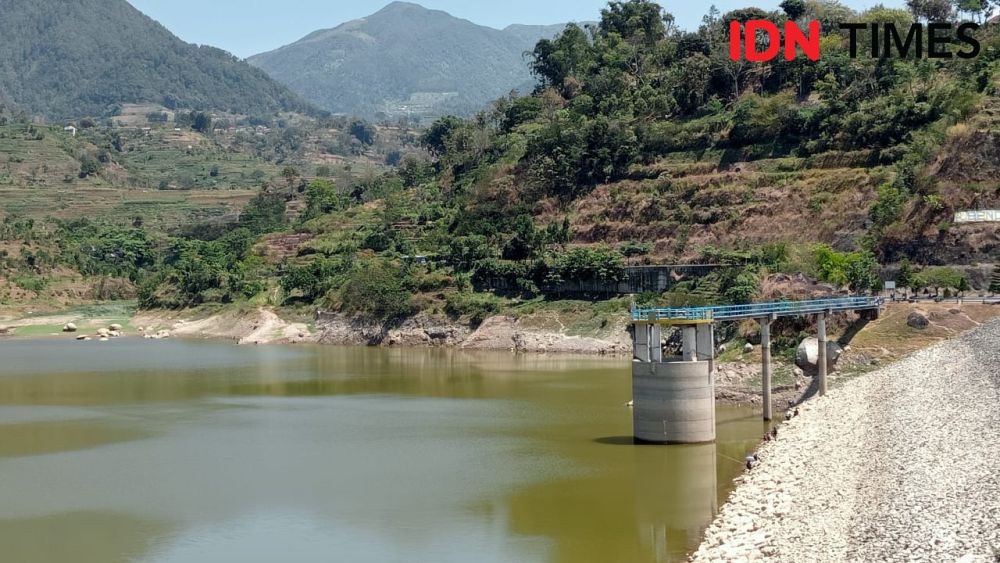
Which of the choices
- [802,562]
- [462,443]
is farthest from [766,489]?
[462,443]

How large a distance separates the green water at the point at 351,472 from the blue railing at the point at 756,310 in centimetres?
454

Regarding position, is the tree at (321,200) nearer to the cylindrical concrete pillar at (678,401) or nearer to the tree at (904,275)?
the tree at (904,275)

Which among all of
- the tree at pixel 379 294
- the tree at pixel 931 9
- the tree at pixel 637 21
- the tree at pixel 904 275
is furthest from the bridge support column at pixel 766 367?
the tree at pixel 637 21

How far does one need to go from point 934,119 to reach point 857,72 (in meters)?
13.3

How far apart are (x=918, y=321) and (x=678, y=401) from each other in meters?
15.7

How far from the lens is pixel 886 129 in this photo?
86188mm

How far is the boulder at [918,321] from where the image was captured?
169ft

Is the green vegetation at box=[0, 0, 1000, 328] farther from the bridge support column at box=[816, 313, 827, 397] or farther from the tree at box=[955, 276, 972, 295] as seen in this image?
the bridge support column at box=[816, 313, 827, 397]

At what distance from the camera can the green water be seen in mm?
31297

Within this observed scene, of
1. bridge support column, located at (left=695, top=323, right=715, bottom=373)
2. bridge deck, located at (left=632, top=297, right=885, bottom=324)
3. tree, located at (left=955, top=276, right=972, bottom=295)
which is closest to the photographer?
bridge support column, located at (left=695, top=323, right=715, bottom=373)

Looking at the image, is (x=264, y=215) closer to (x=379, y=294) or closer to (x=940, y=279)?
(x=379, y=294)

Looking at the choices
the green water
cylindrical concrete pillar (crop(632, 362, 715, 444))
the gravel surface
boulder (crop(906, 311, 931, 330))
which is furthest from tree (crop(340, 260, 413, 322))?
cylindrical concrete pillar (crop(632, 362, 715, 444))

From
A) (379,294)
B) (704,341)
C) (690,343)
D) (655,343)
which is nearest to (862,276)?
(704,341)

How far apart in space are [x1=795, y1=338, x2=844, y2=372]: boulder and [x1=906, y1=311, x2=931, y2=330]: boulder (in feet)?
11.7
